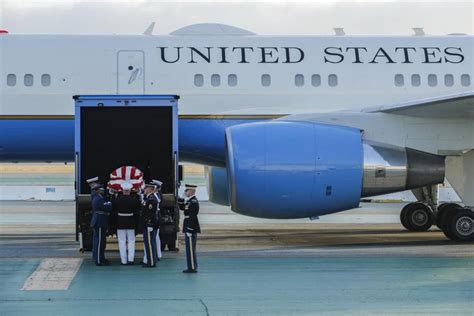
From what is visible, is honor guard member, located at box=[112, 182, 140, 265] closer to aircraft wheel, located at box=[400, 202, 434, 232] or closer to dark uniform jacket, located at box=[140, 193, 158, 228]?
dark uniform jacket, located at box=[140, 193, 158, 228]

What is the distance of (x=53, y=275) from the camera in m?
12.4

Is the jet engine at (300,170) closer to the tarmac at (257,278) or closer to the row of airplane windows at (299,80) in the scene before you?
the tarmac at (257,278)

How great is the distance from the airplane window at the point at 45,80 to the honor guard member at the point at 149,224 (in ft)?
15.5

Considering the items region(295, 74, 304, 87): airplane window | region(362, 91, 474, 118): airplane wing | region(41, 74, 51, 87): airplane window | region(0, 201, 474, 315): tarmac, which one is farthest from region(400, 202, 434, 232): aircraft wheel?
region(41, 74, 51, 87): airplane window

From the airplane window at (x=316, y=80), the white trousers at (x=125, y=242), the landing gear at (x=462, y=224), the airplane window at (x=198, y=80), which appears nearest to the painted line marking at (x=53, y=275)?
the white trousers at (x=125, y=242)

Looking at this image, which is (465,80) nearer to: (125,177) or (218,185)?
(218,185)

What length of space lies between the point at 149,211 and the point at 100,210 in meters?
0.78

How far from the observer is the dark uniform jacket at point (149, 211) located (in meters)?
13.4

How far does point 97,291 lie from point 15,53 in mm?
7780

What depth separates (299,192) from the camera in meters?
15.0

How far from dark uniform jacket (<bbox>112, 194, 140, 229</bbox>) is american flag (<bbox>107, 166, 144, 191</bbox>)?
22.9 inches

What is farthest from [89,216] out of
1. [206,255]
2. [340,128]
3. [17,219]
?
[17,219]

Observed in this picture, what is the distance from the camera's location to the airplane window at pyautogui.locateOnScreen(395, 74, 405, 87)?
17938 millimetres

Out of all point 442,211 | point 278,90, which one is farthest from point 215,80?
point 442,211
